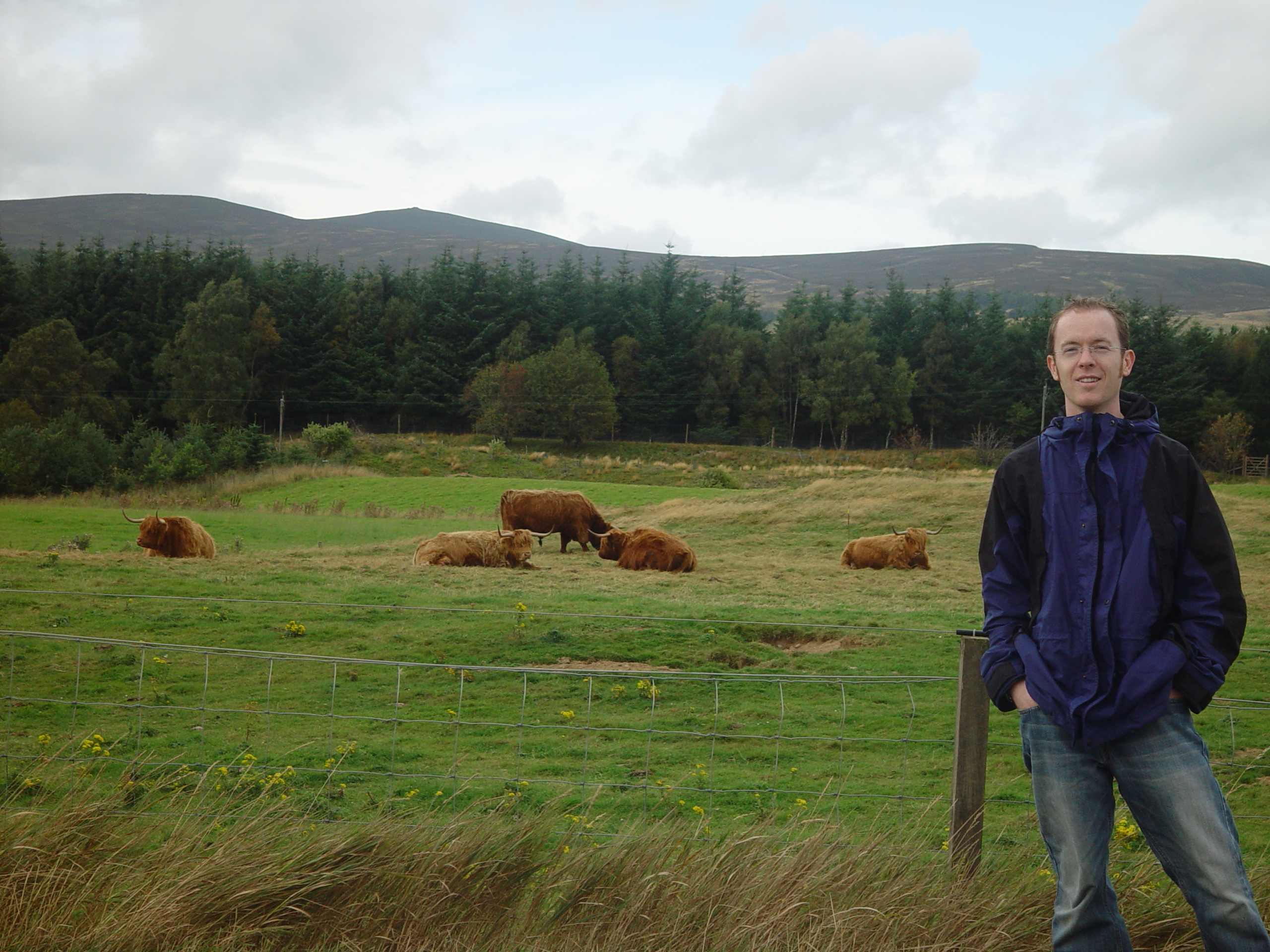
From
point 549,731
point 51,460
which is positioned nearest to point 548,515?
point 549,731

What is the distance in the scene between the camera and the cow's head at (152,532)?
1867 cm

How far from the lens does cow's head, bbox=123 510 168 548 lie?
18.7 metres

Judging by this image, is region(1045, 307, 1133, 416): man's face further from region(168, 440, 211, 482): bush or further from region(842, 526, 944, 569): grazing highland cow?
region(168, 440, 211, 482): bush

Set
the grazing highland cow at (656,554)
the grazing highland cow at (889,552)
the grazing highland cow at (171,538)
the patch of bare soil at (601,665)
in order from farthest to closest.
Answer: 1. the grazing highland cow at (889,552)
2. the grazing highland cow at (656,554)
3. the grazing highland cow at (171,538)
4. the patch of bare soil at (601,665)

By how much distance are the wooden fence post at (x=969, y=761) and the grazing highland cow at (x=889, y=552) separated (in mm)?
16697

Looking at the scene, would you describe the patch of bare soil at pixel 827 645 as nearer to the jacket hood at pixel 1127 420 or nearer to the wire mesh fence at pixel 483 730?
the wire mesh fence at pixel 483 730

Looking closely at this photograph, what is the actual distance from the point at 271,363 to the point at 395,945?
73.8 metres

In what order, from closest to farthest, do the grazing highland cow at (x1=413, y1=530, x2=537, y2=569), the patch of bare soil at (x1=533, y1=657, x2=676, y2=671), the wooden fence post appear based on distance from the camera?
the wooden fence post
the patch of bare soil at (x1=533, y1=657, x2=676, y2=671)
the grazing highland cow at (x1=413, y1=530, x2=537, y2=569)

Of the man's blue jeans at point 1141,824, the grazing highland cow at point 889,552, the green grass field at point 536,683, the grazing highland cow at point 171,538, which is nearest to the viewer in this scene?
the man's blue jeans at point 1141,824

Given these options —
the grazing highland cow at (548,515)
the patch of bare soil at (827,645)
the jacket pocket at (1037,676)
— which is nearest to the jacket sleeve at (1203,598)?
the jacket pocket at (1037,676)

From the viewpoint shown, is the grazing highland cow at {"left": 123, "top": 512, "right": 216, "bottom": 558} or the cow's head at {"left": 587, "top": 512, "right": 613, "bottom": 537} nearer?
the grazing highland cow at {"left": 123, "top": 512, "right": 216, "bottom": 558}

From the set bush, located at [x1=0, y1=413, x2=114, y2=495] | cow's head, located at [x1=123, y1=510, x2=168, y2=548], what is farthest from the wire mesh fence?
bush, located at [x1=0, y1=413, x2=114, y2=495]

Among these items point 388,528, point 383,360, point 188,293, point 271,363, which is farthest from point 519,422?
point 388,528

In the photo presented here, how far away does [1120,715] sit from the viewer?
251 cm
